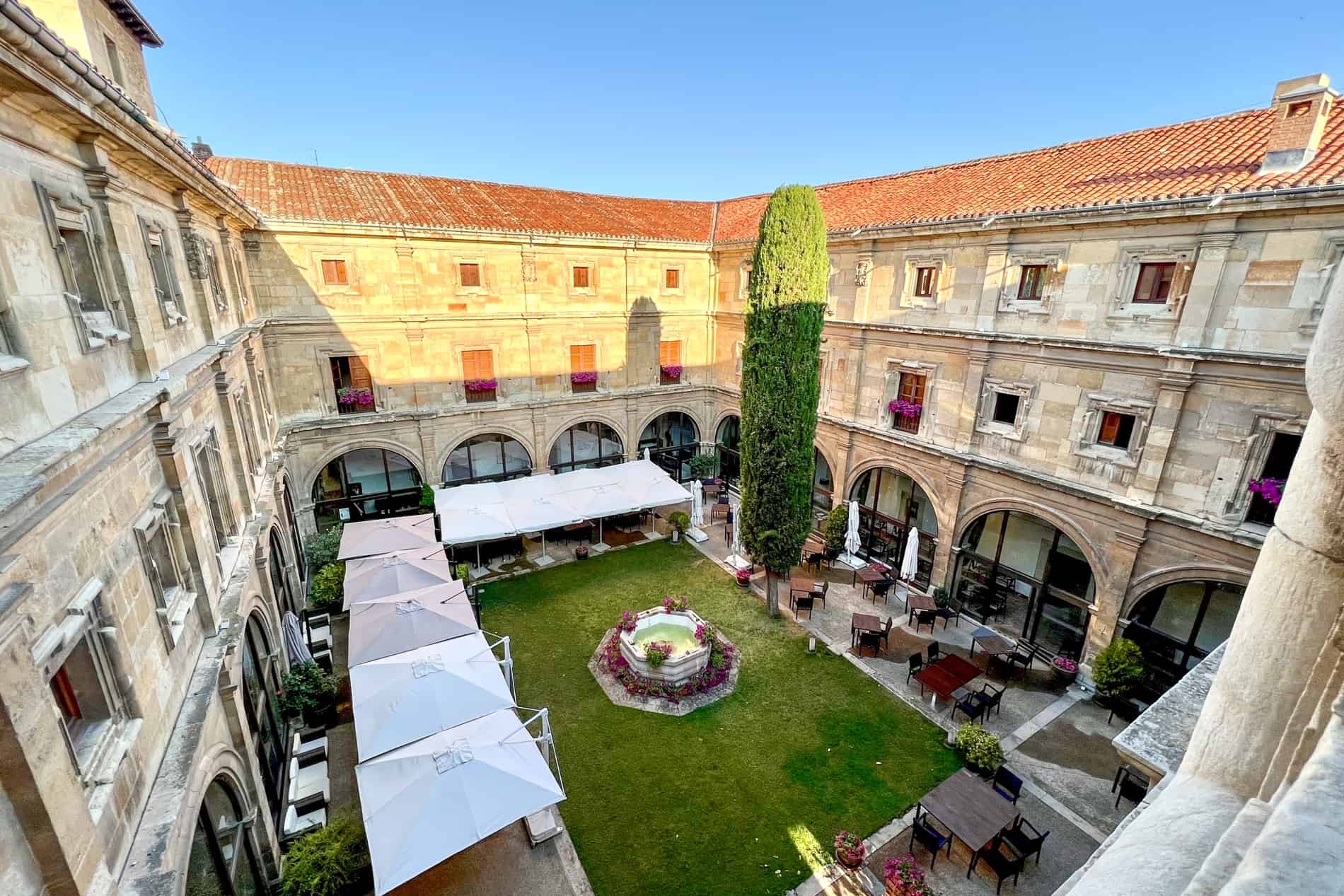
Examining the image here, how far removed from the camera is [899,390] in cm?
1786

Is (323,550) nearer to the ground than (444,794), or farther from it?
nearer to the ground

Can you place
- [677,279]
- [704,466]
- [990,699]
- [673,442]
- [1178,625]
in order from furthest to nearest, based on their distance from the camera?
[673,442] < [704,466] < [677,279] < [1178,625] < [990,699]

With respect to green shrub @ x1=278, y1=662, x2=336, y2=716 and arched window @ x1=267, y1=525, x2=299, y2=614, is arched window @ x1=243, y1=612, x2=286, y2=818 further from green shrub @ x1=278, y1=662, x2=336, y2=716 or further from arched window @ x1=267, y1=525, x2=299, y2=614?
arched window @ x1=267, y1=525, x2=299, y2=614

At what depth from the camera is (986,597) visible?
16375mm

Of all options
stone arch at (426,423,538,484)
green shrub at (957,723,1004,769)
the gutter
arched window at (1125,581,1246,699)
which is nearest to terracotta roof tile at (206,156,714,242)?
stone arch at (426,423,538,484)

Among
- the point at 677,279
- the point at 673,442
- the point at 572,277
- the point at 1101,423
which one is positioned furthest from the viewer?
Answer: the point at 673,442

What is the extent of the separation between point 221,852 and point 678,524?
15038mm

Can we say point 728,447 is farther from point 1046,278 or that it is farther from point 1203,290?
point 1203,290

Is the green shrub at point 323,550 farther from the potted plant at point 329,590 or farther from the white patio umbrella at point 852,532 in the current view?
the white patio umbrella at point 852,532

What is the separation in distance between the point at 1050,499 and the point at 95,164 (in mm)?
17884

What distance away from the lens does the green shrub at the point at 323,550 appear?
57.3 feet

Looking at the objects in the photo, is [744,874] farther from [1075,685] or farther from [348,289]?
[348,289]

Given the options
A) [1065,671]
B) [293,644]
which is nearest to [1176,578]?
[1065,671]

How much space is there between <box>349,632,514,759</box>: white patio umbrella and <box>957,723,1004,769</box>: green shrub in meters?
8.84
